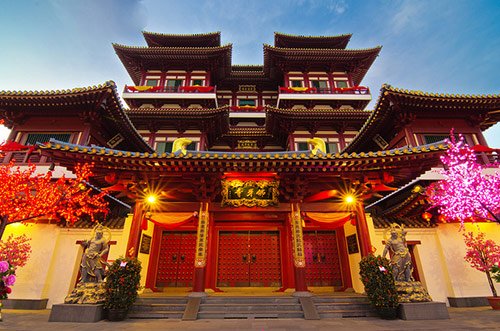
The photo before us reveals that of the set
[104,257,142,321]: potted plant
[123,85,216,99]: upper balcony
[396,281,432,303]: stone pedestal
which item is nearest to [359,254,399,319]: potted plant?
[396,281,432,303]: stone pedestal

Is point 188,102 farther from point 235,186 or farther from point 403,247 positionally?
point 403,247

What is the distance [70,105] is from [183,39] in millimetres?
14208

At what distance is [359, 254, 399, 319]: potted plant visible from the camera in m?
6.56

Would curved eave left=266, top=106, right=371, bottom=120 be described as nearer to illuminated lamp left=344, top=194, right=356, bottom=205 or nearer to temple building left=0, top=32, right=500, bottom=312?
temple building left=0, top=32, right=500, bottom=312

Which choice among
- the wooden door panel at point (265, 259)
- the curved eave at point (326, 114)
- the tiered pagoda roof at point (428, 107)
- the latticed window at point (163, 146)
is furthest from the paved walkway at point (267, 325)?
the curved eave at point (326, 114)

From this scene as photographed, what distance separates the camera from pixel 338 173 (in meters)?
8.34

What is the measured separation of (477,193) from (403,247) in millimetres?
4161

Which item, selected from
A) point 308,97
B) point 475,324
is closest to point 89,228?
point 475,324

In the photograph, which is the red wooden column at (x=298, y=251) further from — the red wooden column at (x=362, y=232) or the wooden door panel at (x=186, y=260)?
the wooden door panel at (x=186, y=260)

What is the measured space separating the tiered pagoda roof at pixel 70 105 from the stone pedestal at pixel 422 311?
13842 mm

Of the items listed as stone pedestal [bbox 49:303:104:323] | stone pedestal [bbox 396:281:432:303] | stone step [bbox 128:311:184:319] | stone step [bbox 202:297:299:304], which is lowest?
stone step [bbox 128:311:184:319]

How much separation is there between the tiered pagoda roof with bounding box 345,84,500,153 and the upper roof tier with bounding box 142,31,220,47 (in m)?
16.7

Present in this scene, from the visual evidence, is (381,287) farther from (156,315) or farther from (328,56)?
(328,56)

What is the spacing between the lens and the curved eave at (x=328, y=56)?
20.8 meters
